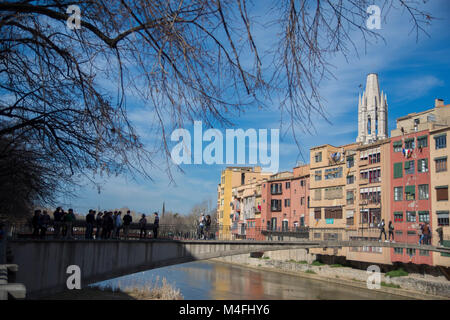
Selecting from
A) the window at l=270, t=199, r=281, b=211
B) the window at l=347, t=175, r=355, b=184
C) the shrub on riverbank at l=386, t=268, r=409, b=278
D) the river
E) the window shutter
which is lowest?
the river

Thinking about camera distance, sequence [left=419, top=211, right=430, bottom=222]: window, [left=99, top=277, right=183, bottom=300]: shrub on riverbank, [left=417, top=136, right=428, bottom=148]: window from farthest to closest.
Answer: [left=417, top=136, right=428, bottom=148]: window
[left=419, top=211, right=430, bottom=222]: window
[left=99, top=277, right=183, bottom=300]: shrub on riverbank

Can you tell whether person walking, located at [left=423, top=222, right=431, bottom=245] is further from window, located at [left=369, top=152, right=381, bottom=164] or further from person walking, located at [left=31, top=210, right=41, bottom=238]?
person walking, located at [left=31, top=210, right=41, bottom=238]

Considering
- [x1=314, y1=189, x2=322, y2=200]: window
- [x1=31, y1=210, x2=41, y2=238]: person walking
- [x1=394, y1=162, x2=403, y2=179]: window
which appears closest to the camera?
[x1=31, y1=210, x2=41, y2=238]: person walking

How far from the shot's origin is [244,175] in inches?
3386

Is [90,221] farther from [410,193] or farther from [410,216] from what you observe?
[410,193]

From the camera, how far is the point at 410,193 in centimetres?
3869

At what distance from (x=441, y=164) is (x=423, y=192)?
296cm

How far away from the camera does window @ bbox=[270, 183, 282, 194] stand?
2469 inches

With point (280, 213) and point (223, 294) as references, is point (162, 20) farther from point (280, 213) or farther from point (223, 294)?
point (280, 213)

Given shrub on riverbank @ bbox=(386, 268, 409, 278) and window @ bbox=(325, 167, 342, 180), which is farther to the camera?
window @ bbox=(325, 167, 342, 180)

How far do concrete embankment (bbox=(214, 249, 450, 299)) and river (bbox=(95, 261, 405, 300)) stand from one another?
970mm

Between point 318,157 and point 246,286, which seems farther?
point 318,157

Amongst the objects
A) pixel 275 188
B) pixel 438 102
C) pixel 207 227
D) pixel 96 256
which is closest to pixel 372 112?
pixel 275 188

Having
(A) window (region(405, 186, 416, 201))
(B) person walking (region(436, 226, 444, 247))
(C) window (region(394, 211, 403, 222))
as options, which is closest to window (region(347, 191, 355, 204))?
(C) window (region(394, 211, 403, 222))
